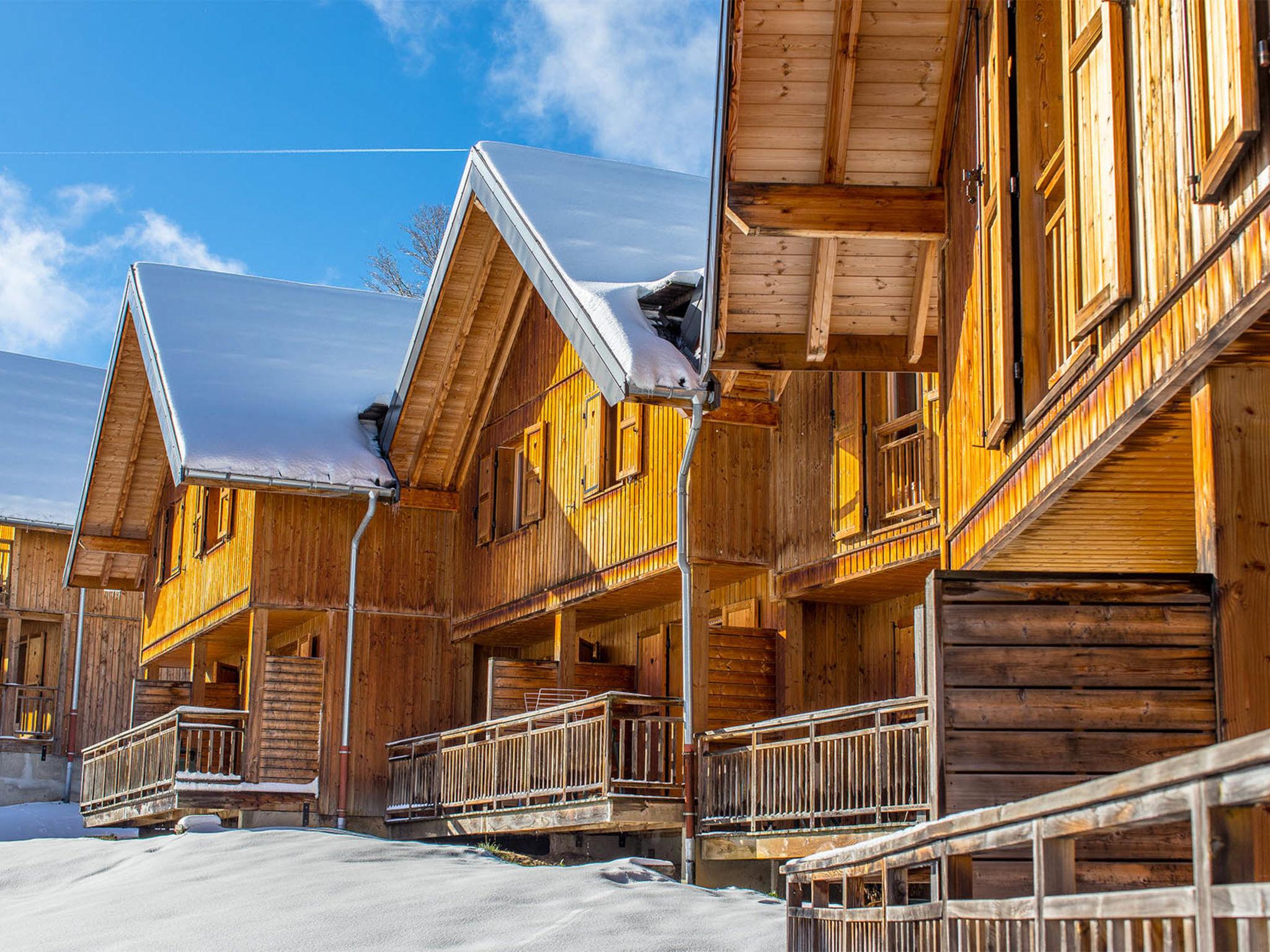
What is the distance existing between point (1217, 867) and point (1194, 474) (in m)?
3.45

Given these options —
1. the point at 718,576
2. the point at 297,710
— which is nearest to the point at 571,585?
the point at 718,576

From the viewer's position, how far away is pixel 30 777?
34000 millimetres

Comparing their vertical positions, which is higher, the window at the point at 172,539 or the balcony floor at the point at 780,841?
the window at the point at 172,539

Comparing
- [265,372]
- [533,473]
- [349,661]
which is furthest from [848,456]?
[265,372]

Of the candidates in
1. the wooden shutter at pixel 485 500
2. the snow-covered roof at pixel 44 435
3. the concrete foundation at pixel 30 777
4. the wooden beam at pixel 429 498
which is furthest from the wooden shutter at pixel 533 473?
the concrete foundation at pixel 30 777

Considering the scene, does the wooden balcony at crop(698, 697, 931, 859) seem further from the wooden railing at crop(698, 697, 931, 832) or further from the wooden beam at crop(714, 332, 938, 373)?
the wooden beam at crop(714, 332, 938, 373)

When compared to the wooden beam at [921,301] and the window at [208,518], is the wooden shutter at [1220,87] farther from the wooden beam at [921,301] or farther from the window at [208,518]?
the window at [208,518]

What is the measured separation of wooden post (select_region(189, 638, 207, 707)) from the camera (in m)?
28.0

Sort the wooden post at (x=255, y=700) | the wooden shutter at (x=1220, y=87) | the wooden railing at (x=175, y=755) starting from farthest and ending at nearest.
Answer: the wooden post at (x=255, y=700) < the wooden railing at (x=175, y=755) < the wooden shutter at (x=1220, y=87)

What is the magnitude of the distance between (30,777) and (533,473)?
1669cm

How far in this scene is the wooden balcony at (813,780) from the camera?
13.4 metres

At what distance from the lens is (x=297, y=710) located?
23.7 m

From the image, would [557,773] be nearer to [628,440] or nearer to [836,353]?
[628,440]

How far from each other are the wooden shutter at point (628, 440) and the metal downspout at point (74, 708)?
62.0ft
